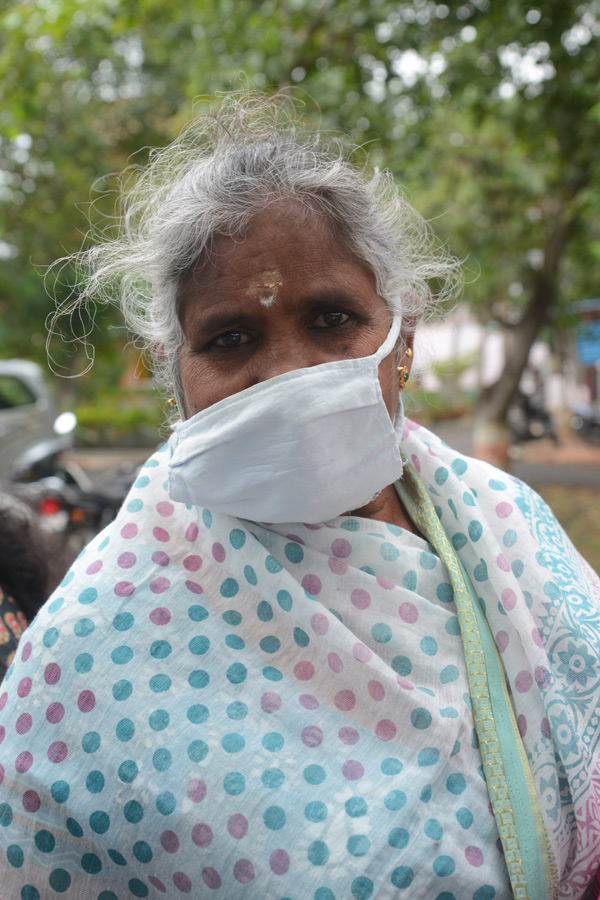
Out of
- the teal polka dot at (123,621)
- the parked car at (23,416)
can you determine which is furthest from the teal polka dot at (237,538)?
the parked car at (23,416)

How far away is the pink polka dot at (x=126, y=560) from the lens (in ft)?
4.52

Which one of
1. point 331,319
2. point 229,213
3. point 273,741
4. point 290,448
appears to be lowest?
point 273,741

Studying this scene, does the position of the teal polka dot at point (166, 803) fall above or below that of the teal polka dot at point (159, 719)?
below

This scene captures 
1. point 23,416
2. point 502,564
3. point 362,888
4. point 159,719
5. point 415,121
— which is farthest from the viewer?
point 23,416

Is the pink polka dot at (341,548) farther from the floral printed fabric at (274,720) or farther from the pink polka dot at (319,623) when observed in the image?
the pink polka dot at (319,623)

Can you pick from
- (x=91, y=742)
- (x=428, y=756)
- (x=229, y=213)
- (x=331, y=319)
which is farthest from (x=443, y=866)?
(x=229, y=213)

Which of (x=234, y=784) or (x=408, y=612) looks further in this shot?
(x=408, y=612)

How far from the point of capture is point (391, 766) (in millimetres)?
1228

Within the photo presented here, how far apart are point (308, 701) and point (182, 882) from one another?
0.34 metres

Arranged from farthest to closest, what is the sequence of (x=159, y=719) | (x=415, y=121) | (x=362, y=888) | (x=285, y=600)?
(x=415, y=121) < (x=285, y=600) < (x=159, y=719) < (x=362, y=888)

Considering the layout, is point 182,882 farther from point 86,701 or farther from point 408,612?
point 408,612

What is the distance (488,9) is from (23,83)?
3319 mm

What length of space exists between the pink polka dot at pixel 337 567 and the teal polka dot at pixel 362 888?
0.50 m

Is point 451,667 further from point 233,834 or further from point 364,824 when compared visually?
point 233,834
